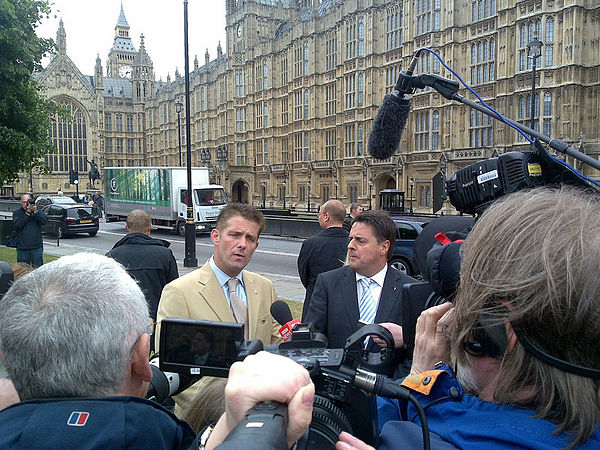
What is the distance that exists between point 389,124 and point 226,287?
1644mm

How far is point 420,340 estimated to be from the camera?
167 cm

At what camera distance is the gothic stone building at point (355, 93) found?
27.3m

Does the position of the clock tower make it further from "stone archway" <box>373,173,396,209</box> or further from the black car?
the black car

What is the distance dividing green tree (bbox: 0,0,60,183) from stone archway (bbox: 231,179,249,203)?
43.1 meters

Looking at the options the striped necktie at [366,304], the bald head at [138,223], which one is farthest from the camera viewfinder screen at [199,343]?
the bald head at [138,223]

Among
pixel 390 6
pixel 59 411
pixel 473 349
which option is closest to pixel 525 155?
pixel 473 349

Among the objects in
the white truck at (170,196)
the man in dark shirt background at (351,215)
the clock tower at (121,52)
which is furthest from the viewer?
the clock tower at (121,52)

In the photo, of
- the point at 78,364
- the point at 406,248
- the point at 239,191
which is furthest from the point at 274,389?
the point at 239,191

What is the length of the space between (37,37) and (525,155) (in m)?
13.6

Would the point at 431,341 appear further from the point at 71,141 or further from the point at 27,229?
the point at 71,141

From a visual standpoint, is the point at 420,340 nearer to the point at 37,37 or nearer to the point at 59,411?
the point at 59,411

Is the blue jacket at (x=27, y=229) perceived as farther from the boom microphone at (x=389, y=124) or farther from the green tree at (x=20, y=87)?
the boom microphone at (x=389, y=124)

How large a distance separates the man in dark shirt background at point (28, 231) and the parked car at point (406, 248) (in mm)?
8508

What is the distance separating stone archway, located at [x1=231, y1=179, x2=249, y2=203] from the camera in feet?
186
